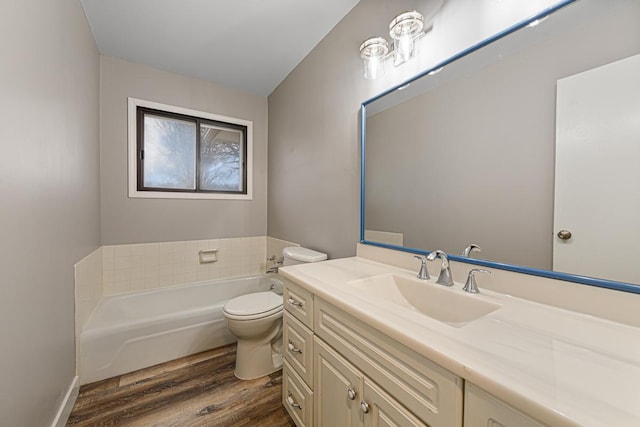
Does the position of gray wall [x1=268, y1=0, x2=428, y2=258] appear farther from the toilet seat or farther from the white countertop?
the white countertop

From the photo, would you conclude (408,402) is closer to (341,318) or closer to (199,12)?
(341,318)

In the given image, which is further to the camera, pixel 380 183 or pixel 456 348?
pixel 380 183

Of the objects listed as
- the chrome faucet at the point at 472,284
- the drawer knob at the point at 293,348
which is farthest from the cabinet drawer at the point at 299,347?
the chrome faucet at the point at 472,284

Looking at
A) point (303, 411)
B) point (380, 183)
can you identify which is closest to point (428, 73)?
point (380, 183)

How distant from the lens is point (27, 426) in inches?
38.1

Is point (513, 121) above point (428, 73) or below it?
below

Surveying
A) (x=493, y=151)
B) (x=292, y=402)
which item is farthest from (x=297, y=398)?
(x=493, y=151)

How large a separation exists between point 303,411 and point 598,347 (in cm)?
109

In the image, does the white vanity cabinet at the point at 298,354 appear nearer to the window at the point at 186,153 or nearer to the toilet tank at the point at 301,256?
the toilet tank at the point at 301,256

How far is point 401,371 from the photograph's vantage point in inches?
26.1

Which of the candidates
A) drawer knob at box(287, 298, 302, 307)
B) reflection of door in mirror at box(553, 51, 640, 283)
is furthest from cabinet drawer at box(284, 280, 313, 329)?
reflection of door in mirror at box(553, 51, 640, 283)

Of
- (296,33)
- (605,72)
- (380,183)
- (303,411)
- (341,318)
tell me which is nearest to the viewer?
(605,72)

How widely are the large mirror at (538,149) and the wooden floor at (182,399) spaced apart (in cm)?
129

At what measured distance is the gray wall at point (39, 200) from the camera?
0.86 meters
